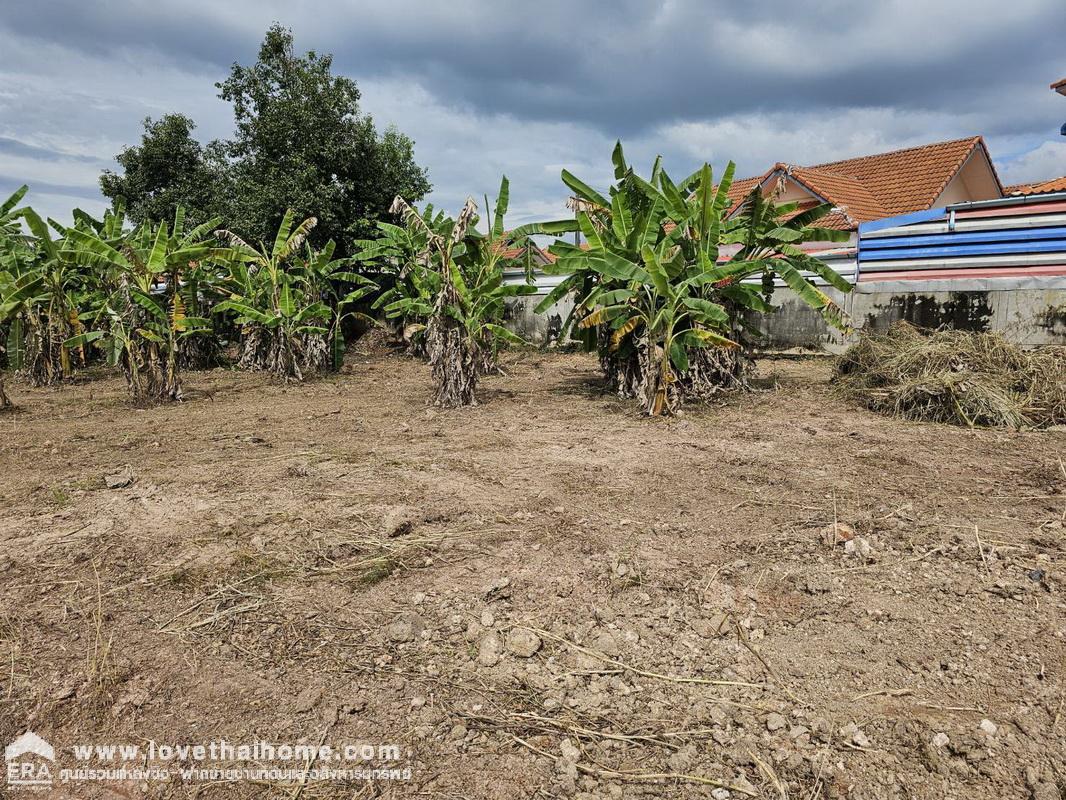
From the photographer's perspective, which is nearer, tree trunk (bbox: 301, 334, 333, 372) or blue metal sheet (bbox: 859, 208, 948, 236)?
tree trunk (bbox: 301, 334, 333, 372)

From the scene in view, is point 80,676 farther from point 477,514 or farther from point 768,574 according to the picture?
Result: point 768,574

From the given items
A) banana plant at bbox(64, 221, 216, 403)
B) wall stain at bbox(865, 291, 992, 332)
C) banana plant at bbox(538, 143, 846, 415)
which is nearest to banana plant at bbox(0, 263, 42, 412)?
banana plant at bbox(64, 221, 216, 403)

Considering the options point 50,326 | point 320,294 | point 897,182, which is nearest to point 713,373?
point 320,294

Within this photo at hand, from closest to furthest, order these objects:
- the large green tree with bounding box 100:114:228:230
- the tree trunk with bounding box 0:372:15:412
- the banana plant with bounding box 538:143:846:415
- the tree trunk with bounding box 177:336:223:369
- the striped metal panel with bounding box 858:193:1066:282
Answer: the banana plant with bounding box 538:143:846:415 → the tree trunk with bounding box 0:372:15:412 → the striped metal panel with bounding box 858:193:1066:282 → the tree trunk with bounding box 177:336:223:369 → the large green tree with bounding box 100:114:228:230

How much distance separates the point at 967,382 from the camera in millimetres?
6410

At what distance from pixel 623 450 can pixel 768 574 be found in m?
2.48

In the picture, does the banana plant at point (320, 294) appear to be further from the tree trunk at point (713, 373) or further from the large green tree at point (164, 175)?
the large green tree at point (164, 175)

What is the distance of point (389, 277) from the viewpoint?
51.5 feet

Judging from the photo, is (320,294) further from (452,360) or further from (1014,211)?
(1014,211)

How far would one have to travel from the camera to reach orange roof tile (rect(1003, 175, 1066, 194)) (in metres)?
15.2

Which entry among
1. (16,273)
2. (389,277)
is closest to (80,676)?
(16,273)

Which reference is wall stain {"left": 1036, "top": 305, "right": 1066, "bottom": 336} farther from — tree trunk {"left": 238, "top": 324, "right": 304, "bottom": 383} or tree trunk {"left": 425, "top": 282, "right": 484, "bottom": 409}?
tree trunk {"left": 238, "top": 324, "right": 304, "bottom": 383}

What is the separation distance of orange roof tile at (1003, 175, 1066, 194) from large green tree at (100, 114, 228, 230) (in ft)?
79.7

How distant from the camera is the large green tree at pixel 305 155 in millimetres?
14031
